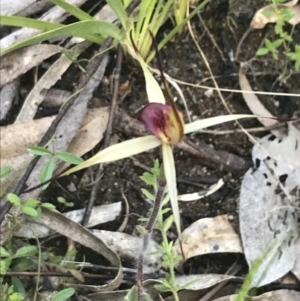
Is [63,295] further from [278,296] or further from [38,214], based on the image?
[278,296]

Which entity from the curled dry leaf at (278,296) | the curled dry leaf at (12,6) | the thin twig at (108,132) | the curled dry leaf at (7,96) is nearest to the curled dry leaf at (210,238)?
the curled dry leaf at (278,296)

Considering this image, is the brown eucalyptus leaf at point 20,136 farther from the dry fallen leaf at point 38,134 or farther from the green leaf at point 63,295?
the green leaf at point 63,295

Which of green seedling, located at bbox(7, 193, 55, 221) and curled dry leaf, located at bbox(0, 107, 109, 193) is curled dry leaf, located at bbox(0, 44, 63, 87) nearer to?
curled dry leaf, located at bbox(0, 107, 109, 193)

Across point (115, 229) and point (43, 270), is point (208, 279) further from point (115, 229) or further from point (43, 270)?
point (43, 270)

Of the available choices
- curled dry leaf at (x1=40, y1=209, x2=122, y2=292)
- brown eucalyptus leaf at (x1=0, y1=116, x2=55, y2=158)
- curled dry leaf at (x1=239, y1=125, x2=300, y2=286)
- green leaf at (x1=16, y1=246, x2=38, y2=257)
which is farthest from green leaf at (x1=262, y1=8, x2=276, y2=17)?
green leaf at (x1=16, y1=246, x2=38, y2=257)

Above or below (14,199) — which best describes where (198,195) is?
below

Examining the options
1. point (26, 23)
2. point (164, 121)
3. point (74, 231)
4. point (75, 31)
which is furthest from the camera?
point (74, 231)

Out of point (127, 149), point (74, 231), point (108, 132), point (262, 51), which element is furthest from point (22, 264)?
point (262, 51)
